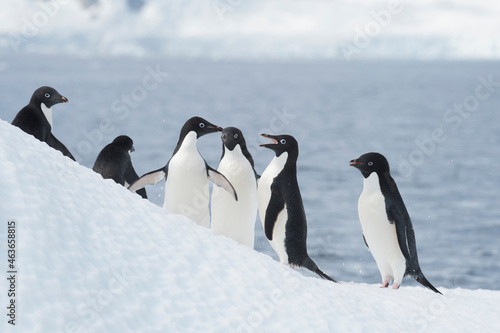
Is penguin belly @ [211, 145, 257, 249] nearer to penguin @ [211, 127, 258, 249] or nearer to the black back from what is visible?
penguin @ [211, 127, 258, 249]

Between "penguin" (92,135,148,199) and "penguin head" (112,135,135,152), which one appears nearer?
"penguin" (92,135,148,199)

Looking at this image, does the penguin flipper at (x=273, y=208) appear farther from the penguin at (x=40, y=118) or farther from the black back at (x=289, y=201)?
the penguin at (x=40, y=118)

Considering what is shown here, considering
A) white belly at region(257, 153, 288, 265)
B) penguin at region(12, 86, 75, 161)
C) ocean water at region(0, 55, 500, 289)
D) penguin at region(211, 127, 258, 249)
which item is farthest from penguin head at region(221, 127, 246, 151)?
ocean water at region(0, 55, 500, 289)

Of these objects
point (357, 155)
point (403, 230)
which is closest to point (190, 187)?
point (403, 230)

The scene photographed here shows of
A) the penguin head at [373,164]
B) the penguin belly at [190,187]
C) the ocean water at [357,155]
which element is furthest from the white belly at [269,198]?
the ocean water at [357,155]

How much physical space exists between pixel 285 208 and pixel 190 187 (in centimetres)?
76

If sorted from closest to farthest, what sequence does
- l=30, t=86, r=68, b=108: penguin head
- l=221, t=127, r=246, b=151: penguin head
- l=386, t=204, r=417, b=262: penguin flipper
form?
l=386, t=204, r=417, b=262: penguin flipper → l=221, t=127, r=246, b=151: penguin head → l=30, t=86, r=68, b=108: penguin head

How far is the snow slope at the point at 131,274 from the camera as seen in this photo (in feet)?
7.91

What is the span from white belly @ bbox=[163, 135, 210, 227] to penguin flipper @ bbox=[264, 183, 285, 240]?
48 cm

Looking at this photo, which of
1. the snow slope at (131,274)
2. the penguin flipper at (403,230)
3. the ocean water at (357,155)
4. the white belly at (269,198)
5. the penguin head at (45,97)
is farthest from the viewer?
the ocean water at (357,155)

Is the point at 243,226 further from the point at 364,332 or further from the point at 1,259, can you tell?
the point at 1,259

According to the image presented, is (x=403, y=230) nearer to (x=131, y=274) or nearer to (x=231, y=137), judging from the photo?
(x=231, y=137)

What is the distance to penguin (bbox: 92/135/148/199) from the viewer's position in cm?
490

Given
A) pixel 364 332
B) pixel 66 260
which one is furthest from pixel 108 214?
pixel 364 332
